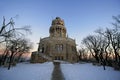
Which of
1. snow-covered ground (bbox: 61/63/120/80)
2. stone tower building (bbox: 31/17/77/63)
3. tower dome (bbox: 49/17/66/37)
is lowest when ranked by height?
snow-covered ground (bbox: 61/63/120/80)

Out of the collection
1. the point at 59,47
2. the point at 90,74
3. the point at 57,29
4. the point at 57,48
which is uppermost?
the point at 57,29

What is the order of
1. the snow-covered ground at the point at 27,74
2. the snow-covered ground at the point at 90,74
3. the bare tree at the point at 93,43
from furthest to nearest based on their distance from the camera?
the bare tree at the point at 93,43 < the snow-covered ground at the point at 90,74 < the snow-covered ground at the point at 27,74

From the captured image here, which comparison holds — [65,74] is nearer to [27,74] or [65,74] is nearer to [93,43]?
[27,74]

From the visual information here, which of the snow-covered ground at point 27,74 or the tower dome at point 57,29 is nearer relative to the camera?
the snow-covered ground at point 27,74

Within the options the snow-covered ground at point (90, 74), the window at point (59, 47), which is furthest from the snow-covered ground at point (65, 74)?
the window at point (59, 47)

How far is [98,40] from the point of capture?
3312 cm

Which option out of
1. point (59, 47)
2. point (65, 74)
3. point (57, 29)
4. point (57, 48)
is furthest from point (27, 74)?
point (57, 29)

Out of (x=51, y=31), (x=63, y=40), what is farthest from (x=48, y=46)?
(x=51, y=31)

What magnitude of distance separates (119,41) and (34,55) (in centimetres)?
2261

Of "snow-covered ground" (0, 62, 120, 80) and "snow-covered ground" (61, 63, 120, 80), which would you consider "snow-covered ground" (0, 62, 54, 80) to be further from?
"snow-covered ground" (61, 63, 120, 80)

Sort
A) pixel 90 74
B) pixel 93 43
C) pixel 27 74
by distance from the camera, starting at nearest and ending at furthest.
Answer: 1. pixel 27 74
2. pixel 90 74
3. pixel 93 43

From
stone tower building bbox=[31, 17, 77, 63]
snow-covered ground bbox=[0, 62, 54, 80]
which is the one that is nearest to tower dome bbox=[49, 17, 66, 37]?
stone tower building bbox=[31, 17, 77, 63]

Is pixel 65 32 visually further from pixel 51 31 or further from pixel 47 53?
pixel 47 53

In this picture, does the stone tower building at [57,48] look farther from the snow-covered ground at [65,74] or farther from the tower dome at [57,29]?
the snow-covered ground at [65,74]
